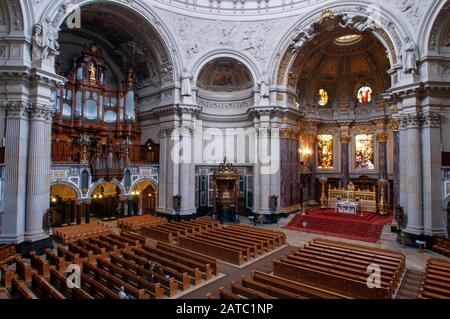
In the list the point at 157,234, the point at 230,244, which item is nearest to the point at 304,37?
the point at 230,244

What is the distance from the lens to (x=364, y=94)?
85.5 feet

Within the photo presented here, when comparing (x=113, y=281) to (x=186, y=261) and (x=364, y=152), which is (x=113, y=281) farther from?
(x=364, y=152)

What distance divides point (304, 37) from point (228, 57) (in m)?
5.80

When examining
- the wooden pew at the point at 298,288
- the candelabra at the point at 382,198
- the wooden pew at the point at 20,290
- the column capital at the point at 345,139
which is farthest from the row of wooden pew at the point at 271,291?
the column capital at the point at 345,139

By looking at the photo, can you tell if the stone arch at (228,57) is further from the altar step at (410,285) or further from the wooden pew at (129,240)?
the altar step at (410,285)

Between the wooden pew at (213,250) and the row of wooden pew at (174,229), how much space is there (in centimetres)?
92

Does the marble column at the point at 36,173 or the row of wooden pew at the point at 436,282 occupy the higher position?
the marble column at the point at 36,173

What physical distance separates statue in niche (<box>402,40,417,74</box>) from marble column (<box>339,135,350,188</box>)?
11474 mm

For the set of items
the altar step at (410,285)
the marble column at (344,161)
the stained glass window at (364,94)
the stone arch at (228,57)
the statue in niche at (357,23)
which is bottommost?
the altar step at (410,285)

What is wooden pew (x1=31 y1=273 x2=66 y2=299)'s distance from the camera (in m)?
8.20

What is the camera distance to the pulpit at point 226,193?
21234 millimetres
